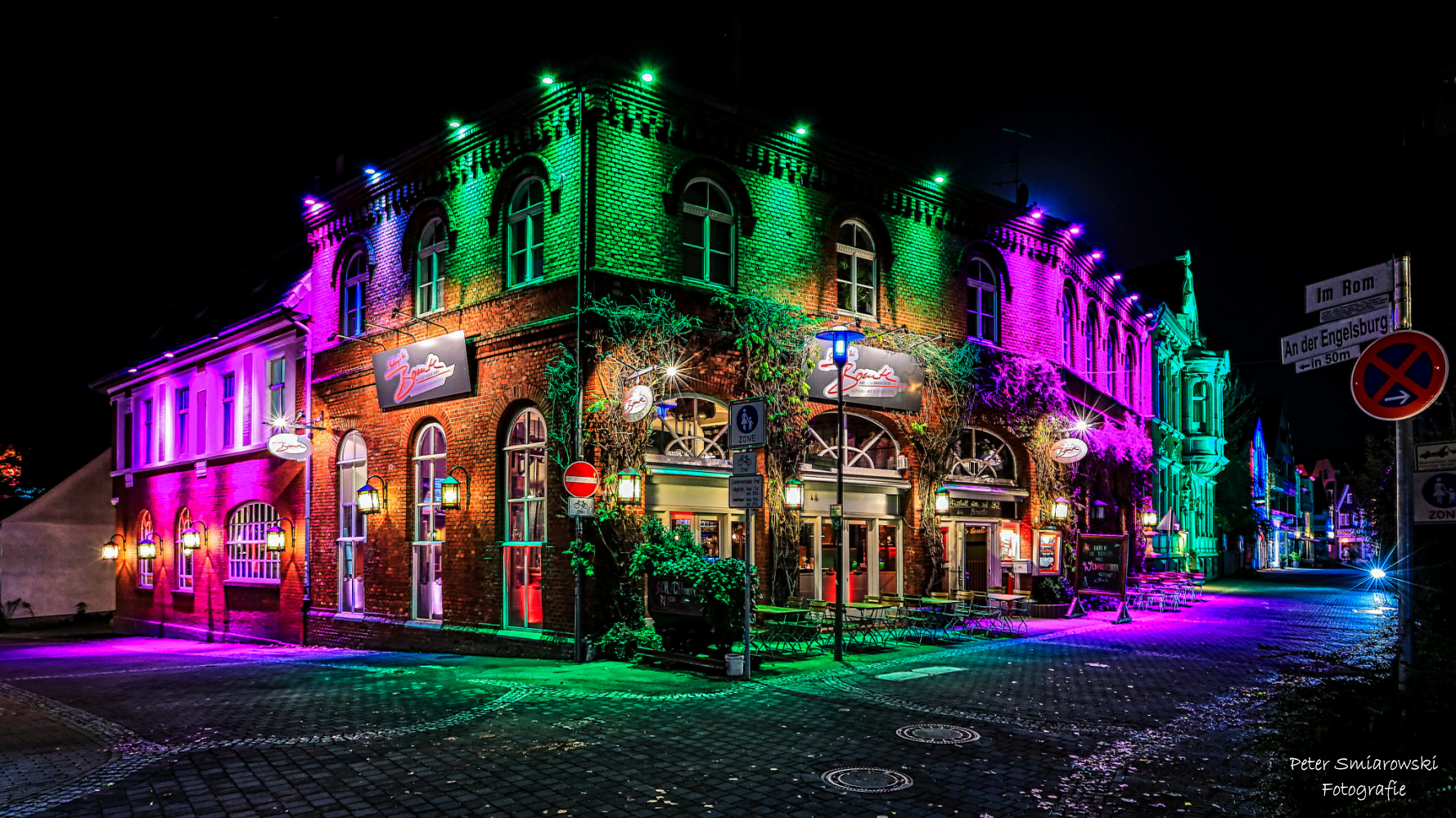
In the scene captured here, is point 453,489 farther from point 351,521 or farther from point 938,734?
point 938,734

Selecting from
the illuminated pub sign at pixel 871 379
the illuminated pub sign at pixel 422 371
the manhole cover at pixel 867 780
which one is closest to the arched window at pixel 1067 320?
the illuminated pub sign at pixel 871 379

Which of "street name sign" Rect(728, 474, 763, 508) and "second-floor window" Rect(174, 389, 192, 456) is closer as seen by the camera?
"street name sign" Rect(728, 474, 763, 508)

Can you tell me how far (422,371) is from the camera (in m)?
17.1

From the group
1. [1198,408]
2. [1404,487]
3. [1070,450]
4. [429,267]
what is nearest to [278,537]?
[429,267]

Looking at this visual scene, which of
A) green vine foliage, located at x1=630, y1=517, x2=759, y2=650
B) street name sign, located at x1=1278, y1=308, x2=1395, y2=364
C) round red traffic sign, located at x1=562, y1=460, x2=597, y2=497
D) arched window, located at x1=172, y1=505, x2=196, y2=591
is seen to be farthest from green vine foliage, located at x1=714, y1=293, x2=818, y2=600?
arched window, located at x1=172, y1=505, x2=196, y2=591

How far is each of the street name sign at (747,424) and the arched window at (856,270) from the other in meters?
6.48

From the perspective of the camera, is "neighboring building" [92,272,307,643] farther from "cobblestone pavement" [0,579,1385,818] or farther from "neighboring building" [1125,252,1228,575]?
"neighboring building" [1125,252,1228,575]

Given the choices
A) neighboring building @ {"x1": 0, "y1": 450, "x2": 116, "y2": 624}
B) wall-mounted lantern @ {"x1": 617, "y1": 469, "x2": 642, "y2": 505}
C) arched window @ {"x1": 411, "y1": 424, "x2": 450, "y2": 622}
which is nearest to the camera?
wall-mounted lantern @ {"x1": 617, "y1": 469, "x2": 642, "y2": 505}

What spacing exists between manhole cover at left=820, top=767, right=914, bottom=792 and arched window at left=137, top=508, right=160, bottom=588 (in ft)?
85.4

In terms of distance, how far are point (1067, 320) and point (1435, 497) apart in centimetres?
1816

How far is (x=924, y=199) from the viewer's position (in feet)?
64.3

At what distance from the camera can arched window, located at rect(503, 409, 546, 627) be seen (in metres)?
15.4

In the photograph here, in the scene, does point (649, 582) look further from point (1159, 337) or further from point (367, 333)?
point (1159, 337)

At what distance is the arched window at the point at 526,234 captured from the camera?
1563cm
